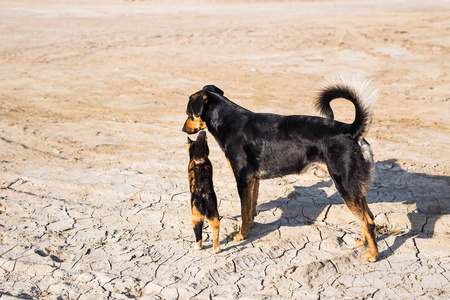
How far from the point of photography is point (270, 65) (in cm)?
1496

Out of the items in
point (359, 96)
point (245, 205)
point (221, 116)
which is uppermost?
point (359, 96)

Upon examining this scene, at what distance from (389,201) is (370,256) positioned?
1573 millimetres

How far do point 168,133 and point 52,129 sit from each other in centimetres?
240

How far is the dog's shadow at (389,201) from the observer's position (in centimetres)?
590

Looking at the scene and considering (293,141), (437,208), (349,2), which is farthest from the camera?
(349,2)

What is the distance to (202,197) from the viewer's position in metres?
5.35

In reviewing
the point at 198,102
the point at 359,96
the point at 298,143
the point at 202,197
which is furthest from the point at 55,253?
the point at 359,96

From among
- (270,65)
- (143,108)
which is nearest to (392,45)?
(270,65)

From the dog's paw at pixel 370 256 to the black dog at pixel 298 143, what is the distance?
0.01m

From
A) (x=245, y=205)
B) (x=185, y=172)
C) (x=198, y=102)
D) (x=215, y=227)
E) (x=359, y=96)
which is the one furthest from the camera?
(x=185, y=172)

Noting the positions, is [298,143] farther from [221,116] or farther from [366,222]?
[366,222]

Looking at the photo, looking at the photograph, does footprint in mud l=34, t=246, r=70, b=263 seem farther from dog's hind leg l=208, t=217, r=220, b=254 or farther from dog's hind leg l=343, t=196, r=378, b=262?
dog's hind leg l=343, t=196, r=378, b=262

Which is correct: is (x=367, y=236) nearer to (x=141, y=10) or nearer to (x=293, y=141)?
(x=293, y=141)

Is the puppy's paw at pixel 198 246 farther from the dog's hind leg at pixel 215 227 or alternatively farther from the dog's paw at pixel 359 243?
the dog's paw at pixel 359 243
